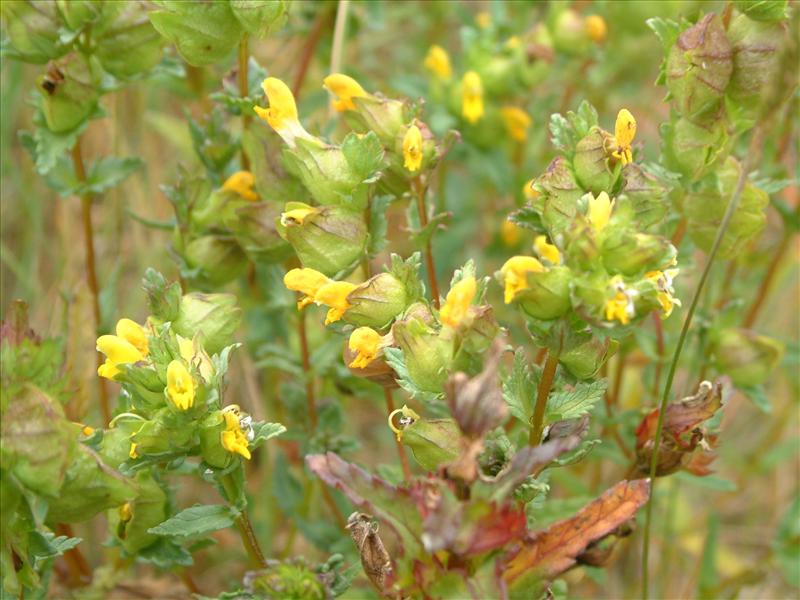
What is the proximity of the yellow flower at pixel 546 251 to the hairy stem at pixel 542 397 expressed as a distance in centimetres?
14

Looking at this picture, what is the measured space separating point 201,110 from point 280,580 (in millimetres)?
1926

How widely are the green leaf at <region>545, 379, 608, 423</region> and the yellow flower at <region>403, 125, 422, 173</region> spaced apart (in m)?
0.52

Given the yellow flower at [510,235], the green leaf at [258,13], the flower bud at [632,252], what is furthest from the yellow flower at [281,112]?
the yellow flower at [510,235]

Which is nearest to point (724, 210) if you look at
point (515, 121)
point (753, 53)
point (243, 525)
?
point (753, 53)

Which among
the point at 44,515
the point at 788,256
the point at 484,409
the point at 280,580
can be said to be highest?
the point at 484,409

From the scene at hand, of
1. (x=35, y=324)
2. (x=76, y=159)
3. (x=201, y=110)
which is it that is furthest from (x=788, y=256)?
(x=35, y=324)

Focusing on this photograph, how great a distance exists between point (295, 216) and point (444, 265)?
1411 millimetres

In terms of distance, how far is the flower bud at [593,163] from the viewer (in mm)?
1539

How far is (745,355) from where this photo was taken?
7.16 feet

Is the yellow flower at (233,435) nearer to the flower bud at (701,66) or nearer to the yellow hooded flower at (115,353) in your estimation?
the yellow hooded flower at (115,353)

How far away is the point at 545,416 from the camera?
4.95ft

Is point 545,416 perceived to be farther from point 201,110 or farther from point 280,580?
point 201,110

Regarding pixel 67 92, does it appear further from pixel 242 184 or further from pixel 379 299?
pixel 379 299

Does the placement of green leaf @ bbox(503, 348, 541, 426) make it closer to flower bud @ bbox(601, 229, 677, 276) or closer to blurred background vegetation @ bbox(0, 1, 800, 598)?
flower bud @ bbox(601, 229, 677, 276)
